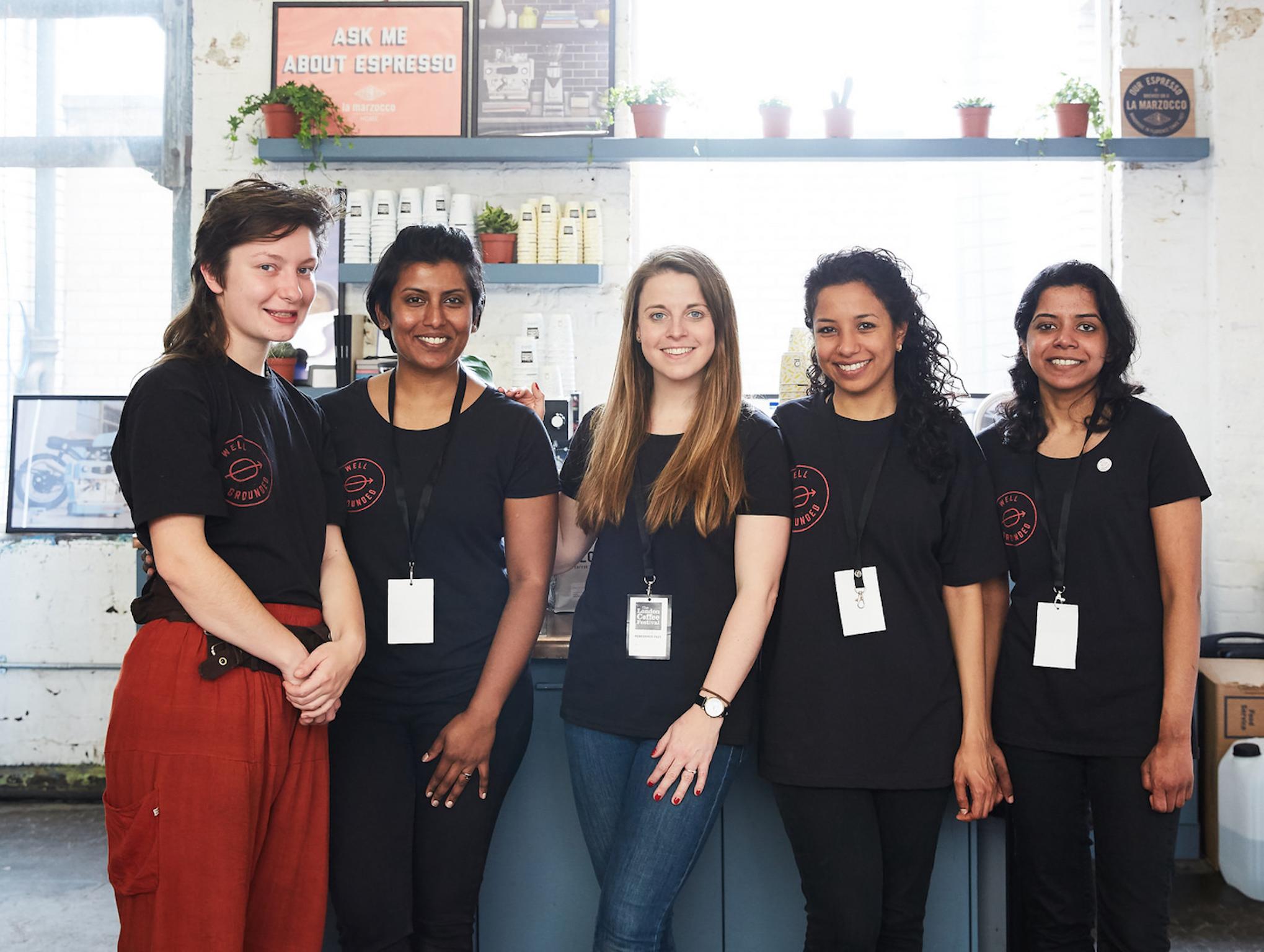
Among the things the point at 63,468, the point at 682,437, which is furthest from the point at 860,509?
the point at 63,468

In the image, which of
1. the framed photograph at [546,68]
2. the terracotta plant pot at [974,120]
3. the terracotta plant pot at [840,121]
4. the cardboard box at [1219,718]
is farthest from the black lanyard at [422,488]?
the terracotta plant pot at [974,120]

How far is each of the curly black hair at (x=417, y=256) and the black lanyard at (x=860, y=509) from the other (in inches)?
31.2

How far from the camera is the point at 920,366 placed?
1.87 m

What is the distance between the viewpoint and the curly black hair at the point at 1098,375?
76.6 inches

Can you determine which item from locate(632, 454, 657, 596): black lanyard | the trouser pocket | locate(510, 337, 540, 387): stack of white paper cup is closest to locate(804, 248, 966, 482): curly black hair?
locate(632, 454, 657, 596): black lanyard

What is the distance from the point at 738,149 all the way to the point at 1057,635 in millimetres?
2414

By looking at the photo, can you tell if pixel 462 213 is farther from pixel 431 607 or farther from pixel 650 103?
pixel 431 607

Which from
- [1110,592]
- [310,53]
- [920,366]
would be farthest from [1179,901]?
[310,53]

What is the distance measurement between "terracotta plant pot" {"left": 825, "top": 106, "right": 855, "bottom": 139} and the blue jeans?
2711mm

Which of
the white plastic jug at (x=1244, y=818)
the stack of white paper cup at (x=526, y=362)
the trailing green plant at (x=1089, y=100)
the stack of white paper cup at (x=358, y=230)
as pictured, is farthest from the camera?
the stack of white paper cup at (x=358, y=230)

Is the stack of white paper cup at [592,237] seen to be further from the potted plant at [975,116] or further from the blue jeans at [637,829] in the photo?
the blue jeans at [637,829]

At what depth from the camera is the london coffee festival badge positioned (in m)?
3.70

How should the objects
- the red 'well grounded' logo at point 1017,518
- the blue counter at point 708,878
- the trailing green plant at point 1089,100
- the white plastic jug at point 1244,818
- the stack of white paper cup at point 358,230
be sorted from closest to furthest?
1. the red 'well grounded' logo at point 1017,518
2. the blue counter at point 708,878
3. the white plastic jug at point 1244,818
4. the trailing green plant at point 1089,100
5. the stack of white paper cup at point 358,230

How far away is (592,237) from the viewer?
3.74 m
